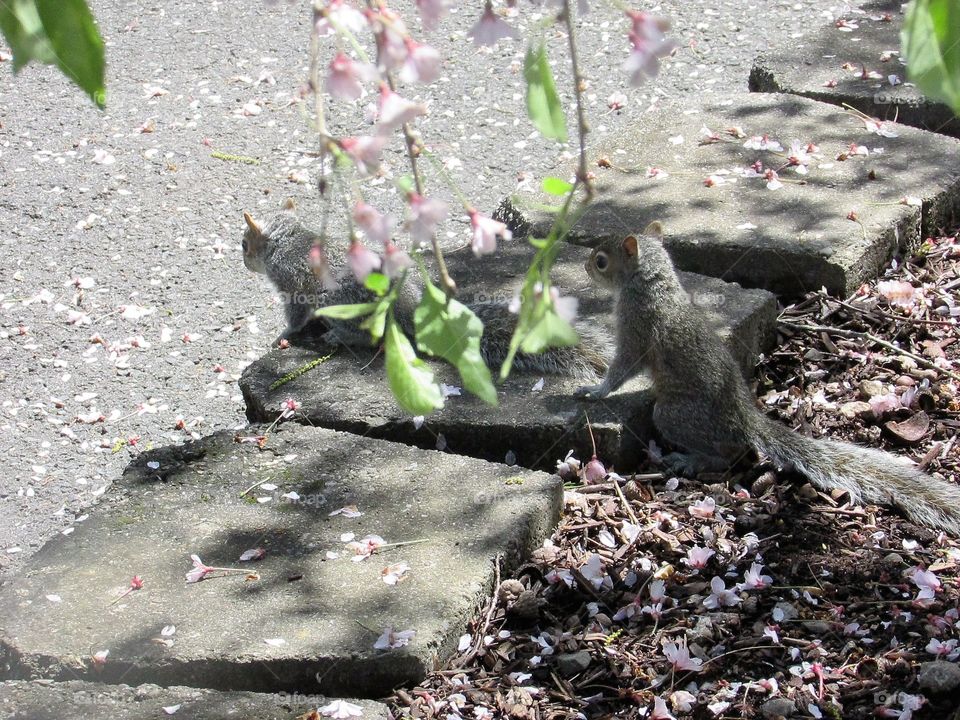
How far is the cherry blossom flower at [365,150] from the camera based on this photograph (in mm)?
950

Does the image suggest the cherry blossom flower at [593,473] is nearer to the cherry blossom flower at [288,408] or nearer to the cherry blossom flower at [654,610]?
the cherry blossom flower at [654,610]

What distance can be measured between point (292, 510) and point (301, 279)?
73.8 inches

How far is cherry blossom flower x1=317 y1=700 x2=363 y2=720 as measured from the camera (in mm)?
2730

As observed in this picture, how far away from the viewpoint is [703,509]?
12.2ft

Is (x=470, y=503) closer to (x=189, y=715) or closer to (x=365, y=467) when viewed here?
(x=365, y=467)

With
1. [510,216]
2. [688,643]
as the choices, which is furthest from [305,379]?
[688,643]

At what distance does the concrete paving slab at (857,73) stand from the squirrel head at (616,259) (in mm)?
2288

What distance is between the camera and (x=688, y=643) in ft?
10.4

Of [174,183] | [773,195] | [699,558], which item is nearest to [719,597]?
[699,558]

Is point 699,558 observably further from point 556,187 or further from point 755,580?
point 556,187

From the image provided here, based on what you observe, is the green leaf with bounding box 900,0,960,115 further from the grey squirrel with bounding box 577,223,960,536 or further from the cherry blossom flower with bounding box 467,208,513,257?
the grey squirrel with bounding box 577,223,960,536

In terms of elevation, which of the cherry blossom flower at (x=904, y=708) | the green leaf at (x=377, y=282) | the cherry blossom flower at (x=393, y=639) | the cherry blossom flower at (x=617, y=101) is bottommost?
the cherry blossom flower at (x=904, y=708)

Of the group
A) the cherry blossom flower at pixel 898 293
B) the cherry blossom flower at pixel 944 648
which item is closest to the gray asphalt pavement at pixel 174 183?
the cherry blossom flower at pixel 898 293

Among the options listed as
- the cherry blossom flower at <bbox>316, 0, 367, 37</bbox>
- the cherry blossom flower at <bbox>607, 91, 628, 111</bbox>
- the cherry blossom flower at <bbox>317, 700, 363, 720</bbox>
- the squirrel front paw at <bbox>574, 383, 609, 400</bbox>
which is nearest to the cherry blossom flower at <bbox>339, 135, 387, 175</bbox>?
the cherry blossom flower at <bbox>316, 0, 367, 37</bbox>
